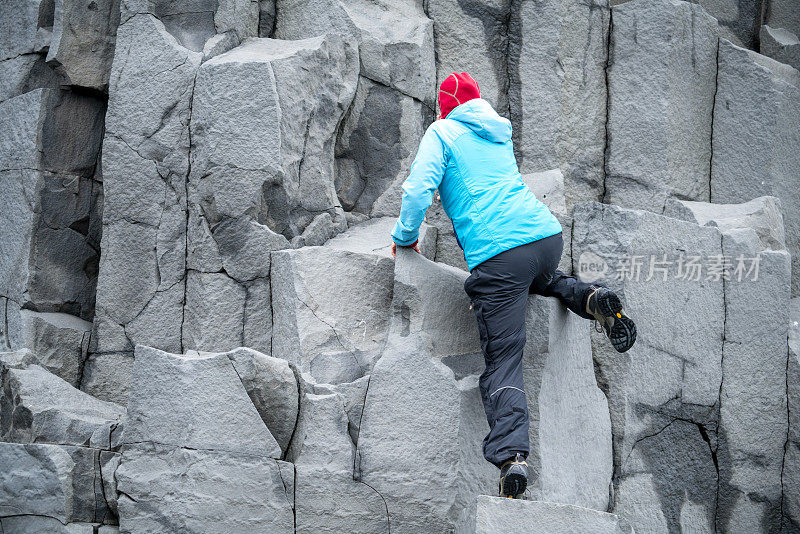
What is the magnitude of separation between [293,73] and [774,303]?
3.06m

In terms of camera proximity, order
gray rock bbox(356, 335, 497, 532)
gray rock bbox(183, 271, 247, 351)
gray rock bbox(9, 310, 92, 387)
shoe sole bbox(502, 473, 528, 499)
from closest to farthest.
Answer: shoe sole bbox(502, 473, 528, 499) → gray rock bbox(356, 335, 497, 532) → gray rock bbox(183, 271, 247, 351) → gray rock bbox(9, 310, 92, 387)

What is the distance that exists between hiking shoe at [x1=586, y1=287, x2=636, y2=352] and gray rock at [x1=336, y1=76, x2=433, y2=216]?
1630 millimetres

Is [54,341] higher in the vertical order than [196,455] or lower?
lower

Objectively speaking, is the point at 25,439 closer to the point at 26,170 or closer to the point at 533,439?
the point at 26,170

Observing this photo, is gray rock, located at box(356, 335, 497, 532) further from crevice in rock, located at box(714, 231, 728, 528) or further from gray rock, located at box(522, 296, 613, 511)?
crevice in rock, located at box(714, 231, 728, 528)

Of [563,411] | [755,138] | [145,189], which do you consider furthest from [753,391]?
[145,189]

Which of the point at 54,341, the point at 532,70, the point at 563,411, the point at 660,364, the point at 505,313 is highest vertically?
the point at 532,70

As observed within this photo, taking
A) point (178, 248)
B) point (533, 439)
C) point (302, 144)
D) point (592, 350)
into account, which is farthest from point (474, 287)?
point (178, 248)

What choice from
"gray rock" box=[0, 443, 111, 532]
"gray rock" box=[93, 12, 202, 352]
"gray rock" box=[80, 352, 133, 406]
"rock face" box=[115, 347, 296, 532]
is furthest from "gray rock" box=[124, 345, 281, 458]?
"gray rock" box=[80, 352, 133, 406]

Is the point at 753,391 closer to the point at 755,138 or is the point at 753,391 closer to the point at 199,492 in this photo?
the point at 755,138

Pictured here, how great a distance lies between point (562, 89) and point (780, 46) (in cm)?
202

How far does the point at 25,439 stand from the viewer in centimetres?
409

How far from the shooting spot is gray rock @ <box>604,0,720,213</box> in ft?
18.5

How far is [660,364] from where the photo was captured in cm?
473
